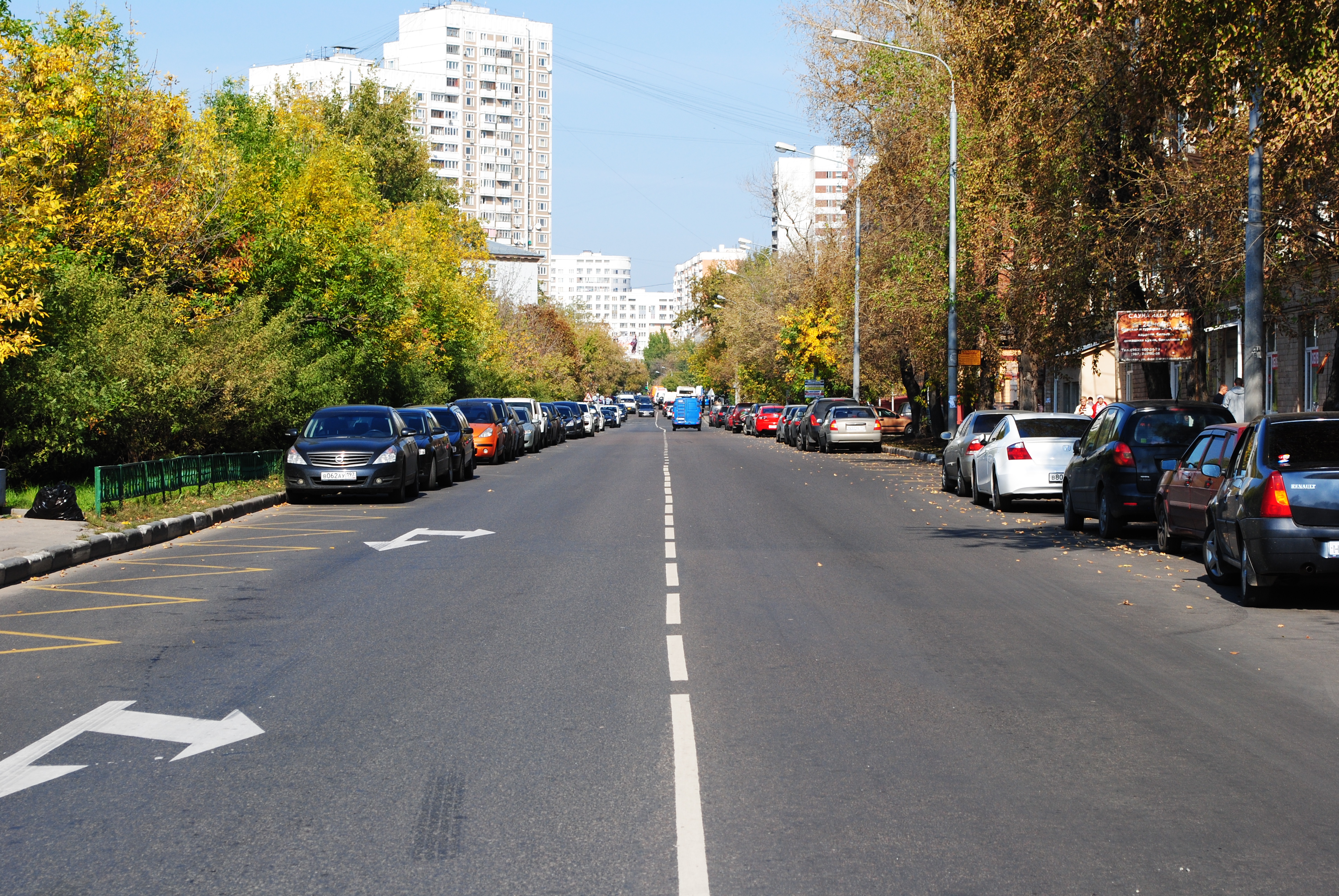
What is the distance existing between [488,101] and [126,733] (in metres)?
160

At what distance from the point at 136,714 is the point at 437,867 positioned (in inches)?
121

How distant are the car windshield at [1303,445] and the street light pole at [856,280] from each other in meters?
31.4

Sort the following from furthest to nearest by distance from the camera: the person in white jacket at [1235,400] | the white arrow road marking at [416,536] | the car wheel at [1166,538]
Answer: the person in white jacket at [1235,400], the white arrow road marking at [416,536], the car wheel at [1166,538]

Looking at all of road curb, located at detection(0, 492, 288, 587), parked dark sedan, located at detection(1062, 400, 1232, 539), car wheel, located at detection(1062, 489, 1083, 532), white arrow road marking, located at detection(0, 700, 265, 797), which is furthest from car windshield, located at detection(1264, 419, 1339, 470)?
road curb, located at detection(0, 492, 288, 587)

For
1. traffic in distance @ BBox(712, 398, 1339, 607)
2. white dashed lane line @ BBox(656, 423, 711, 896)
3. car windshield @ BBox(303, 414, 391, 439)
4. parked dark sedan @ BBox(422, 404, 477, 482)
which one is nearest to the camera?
white dashed lane line @ BBox(656, 423, 711, 896)

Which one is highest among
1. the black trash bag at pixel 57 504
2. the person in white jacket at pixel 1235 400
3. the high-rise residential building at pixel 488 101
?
the high-rise residential building at pixel 488 101

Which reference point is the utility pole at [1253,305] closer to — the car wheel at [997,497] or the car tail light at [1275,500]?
the car wheel at [997,497]

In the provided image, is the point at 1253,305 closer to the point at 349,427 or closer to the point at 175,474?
the point at 349,427

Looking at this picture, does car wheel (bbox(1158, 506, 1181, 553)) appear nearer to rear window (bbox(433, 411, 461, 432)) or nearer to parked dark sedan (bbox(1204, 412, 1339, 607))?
parked dark sedan (bbox(1204, 412, 1339, 607))

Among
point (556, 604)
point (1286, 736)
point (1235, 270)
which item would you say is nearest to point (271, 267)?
point (1235, 270)

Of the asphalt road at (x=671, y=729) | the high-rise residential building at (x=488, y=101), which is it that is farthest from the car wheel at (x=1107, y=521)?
the high-rise residential building at (x=488, y=101)

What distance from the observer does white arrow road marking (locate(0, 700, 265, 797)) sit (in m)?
5.95

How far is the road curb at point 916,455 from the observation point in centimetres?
3953

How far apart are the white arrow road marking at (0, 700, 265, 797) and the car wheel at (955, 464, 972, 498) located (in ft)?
60.4
